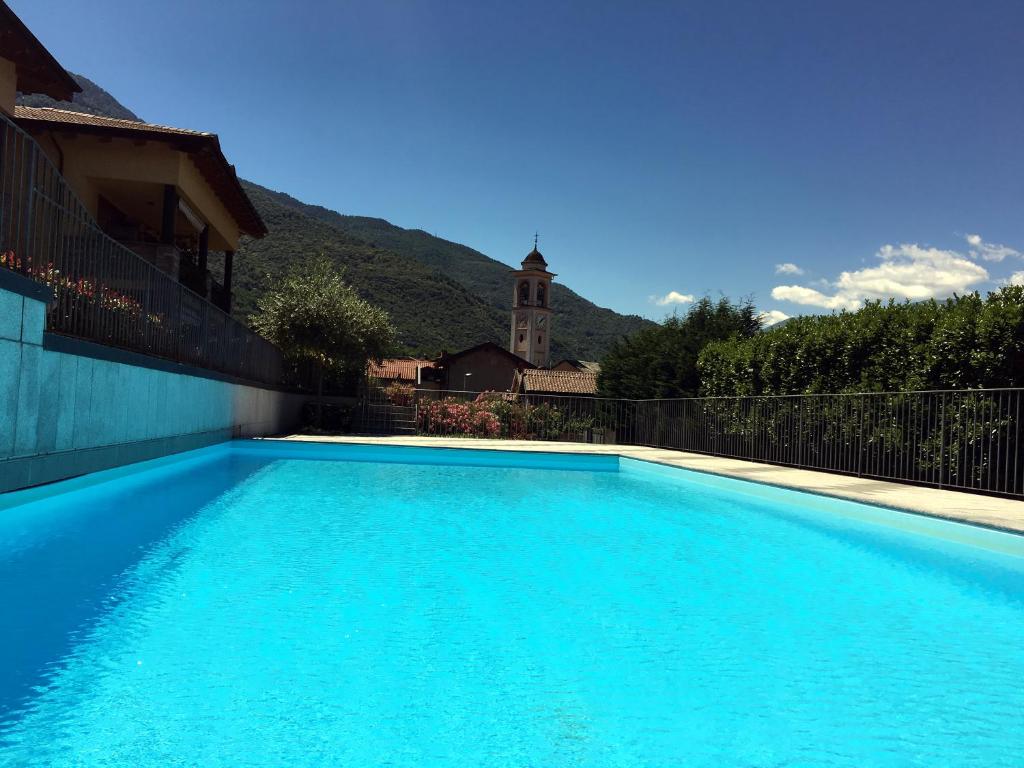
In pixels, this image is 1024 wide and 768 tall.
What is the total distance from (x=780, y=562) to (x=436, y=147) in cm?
1934

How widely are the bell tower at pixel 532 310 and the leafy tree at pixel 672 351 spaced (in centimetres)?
3602

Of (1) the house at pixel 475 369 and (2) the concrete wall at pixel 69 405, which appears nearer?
(2) the concrete wall at pixel 69 405

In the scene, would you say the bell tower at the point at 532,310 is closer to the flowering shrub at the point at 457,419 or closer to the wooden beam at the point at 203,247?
the flowering shrub at the point at 457,419

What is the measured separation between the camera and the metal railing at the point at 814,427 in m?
8.98

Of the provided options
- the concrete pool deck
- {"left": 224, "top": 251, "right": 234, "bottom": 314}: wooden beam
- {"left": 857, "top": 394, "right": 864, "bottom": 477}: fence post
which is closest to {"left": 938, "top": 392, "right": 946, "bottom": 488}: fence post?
the concrete pool deck

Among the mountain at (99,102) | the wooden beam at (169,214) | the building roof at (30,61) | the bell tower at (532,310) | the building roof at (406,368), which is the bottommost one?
the building roof at (406,368)

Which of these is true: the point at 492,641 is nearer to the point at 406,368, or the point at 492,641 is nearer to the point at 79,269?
the point at 79,269

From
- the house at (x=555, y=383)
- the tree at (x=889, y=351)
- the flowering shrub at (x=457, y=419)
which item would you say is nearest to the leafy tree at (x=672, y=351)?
the tree at (x=889, y=351)

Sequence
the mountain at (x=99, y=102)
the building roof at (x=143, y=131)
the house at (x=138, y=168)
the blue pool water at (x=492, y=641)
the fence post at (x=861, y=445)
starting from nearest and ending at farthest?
the blue pool water at (x=492, y=641) < the fence post at (x=861, y=445) < the building roof at (x=143, y=131) < the house at (x=138, y=168) < the mountain at (x=99, y=102)

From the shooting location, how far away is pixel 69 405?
21.6 ft

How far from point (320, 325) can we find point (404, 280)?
5011 cm

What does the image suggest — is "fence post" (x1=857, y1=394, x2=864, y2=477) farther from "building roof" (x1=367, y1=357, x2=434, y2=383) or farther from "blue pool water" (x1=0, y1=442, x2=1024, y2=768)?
"building roof" (x1=367, y1=357, x2=434, y2=383)

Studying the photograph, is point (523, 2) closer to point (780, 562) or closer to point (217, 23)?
point (217, 23)

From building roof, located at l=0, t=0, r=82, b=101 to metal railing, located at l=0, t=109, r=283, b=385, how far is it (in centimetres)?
444
